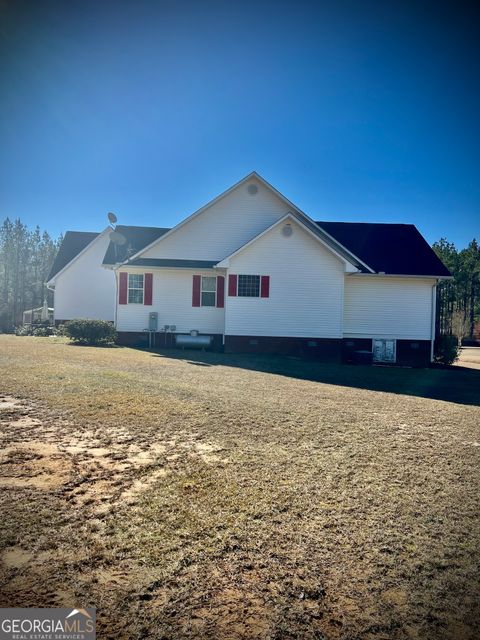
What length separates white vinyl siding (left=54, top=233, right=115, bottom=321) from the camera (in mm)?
27328

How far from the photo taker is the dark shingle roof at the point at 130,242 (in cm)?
2047

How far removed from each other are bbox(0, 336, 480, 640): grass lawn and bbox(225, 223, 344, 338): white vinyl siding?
1134 cm

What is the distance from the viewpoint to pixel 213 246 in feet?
63.2

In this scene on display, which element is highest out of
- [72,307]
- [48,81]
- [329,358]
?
[48,81]

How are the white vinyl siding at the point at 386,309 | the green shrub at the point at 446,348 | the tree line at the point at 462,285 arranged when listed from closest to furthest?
the white vinyl siding at the point at 386,309
the green shrub at the point at 446,348
the tree line at the point at 462,285

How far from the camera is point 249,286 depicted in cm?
1764

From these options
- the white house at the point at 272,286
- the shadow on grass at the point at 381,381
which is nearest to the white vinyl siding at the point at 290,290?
the white house at the point at 272,286

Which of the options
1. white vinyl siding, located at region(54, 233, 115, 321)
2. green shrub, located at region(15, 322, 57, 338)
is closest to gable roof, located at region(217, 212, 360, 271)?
white vinyl siding, located at region(54, 233, 115, 321)

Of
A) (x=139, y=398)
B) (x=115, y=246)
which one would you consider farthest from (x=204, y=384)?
(x=115, y=246)

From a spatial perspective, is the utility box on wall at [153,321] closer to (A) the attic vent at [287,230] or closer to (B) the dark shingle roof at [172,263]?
(B) the dark shingle roof at [172,263]

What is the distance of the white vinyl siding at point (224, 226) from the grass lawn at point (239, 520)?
1379 centimetres

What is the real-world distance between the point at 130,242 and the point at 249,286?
362 inches

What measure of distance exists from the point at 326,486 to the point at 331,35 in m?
12.5

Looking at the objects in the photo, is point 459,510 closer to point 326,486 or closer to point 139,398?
point 326,486
